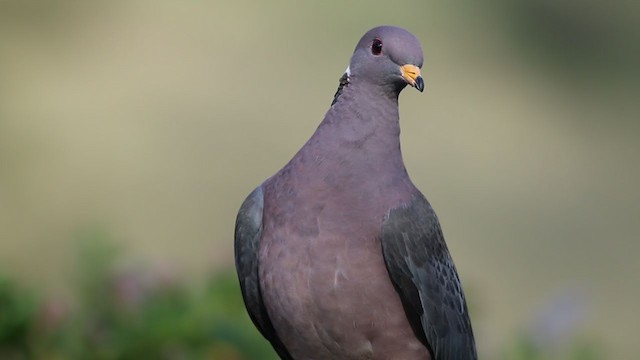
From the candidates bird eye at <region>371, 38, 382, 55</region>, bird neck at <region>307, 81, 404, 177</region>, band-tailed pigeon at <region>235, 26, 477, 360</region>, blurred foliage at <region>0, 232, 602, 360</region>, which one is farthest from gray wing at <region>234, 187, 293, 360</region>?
blurred foliage at <region>0, 232, 602, 360</region>

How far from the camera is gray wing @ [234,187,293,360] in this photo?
361 cm

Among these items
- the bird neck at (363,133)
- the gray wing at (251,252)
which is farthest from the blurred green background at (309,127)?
the bird neck at (363,133)

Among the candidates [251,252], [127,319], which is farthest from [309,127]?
[251,252]

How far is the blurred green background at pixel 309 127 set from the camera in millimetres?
9797

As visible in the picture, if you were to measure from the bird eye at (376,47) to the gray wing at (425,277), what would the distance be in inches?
17.2

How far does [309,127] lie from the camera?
10.4 meters

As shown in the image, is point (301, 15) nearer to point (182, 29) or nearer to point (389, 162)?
point (182, 29)

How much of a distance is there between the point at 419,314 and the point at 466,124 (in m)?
7.63

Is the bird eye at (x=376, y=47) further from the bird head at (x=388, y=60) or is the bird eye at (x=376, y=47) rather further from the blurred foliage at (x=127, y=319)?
the blurred foliage at (x=127, y=319)

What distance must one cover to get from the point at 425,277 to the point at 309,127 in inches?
270

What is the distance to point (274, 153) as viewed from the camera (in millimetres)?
10289

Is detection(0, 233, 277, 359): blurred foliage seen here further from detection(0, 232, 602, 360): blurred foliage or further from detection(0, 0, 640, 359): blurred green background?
detection(0, 0, 640, 359): blurred green background

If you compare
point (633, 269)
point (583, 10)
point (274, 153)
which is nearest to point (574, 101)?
point (583, 10)

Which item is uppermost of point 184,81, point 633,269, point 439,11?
point 439,11
